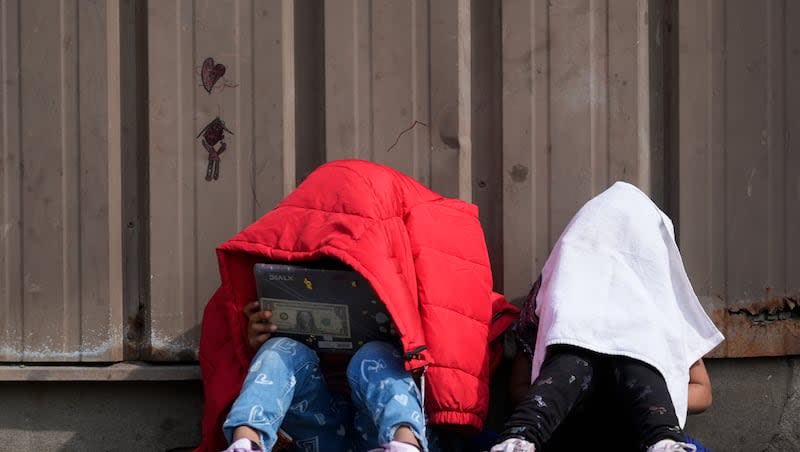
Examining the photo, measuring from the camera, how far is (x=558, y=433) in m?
2.74

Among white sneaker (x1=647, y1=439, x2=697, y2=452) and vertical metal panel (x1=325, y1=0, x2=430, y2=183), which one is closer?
white sneaker (x1=647, y1=439, x2=697, y2=452)

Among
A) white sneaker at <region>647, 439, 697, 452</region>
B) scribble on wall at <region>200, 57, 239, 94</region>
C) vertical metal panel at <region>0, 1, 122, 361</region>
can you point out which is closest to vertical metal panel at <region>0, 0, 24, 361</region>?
vertical metal panel at <region>0, 1, 122, 361</region>

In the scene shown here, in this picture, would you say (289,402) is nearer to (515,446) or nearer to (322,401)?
(322,401)

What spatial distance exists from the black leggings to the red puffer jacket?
25 centimetres

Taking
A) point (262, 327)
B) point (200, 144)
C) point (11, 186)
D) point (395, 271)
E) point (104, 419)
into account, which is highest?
point (200, 144)

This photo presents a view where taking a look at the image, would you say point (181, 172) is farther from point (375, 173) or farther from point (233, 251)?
point (375, 173)

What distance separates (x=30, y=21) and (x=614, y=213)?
6.50 ft

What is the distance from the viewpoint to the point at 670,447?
2.26 m

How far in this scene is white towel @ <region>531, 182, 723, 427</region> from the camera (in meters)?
2.58

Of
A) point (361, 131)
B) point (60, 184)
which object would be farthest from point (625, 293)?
point (60, 184)

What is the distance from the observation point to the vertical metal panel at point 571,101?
10.1ft

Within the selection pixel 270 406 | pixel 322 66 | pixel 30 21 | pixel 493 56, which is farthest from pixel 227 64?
pixel 270 406

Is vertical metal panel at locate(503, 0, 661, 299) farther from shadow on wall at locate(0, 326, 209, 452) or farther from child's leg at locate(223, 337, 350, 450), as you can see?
shadow on wall at locate(0, 326, 209, 452)

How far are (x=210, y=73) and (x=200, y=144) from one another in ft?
0.77
